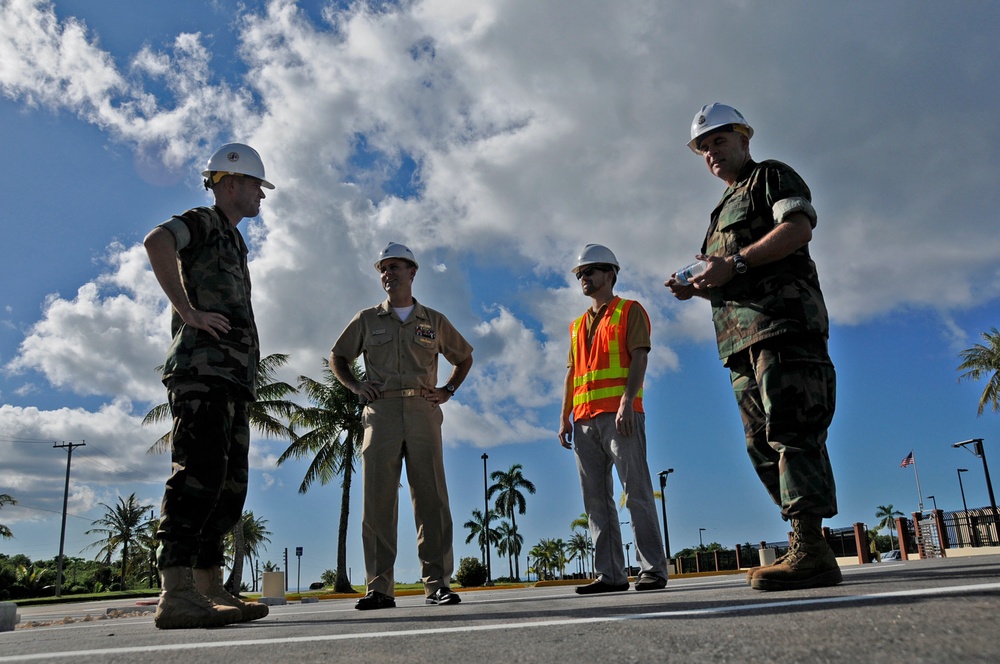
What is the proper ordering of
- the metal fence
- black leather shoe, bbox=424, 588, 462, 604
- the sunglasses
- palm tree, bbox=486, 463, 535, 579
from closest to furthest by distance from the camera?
black leather shoe, bbox=424, 588, 462, 604
the sunglasses
the metal fence
palm tree, bbox=486, 463, 535, 579

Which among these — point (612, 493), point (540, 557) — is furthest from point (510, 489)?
point (612, 493)

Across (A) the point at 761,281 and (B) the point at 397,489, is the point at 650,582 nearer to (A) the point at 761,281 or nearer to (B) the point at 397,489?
(B) the point at 397,489

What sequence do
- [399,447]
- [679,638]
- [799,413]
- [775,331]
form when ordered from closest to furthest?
1. [679,638]
2. [799,413]
3. [775,331]
4. [399,447]

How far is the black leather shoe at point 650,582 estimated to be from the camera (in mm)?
4230

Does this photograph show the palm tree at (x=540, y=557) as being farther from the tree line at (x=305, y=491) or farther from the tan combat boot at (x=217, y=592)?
the tan combat boot at (x=217, y=592)

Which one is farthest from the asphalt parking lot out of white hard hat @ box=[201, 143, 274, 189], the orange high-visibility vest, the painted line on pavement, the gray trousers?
white hard hat @ box=[201, 143, 274, 189]

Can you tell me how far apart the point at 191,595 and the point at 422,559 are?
1.63 metres

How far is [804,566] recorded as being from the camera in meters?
2.75

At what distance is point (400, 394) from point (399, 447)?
34cm

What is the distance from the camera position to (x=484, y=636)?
183cm

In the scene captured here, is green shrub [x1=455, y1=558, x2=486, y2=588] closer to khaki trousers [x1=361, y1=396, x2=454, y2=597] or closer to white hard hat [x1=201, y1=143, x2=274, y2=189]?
khaki trousers [x1=361, y1=396, x2=454, y2=597]

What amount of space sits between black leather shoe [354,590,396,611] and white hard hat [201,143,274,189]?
8.36 ft

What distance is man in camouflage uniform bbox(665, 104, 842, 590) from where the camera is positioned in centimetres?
283

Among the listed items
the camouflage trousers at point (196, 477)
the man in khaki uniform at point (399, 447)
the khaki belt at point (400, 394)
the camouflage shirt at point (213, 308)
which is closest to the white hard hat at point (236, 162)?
the camouflage shirt at point (213, 308)
